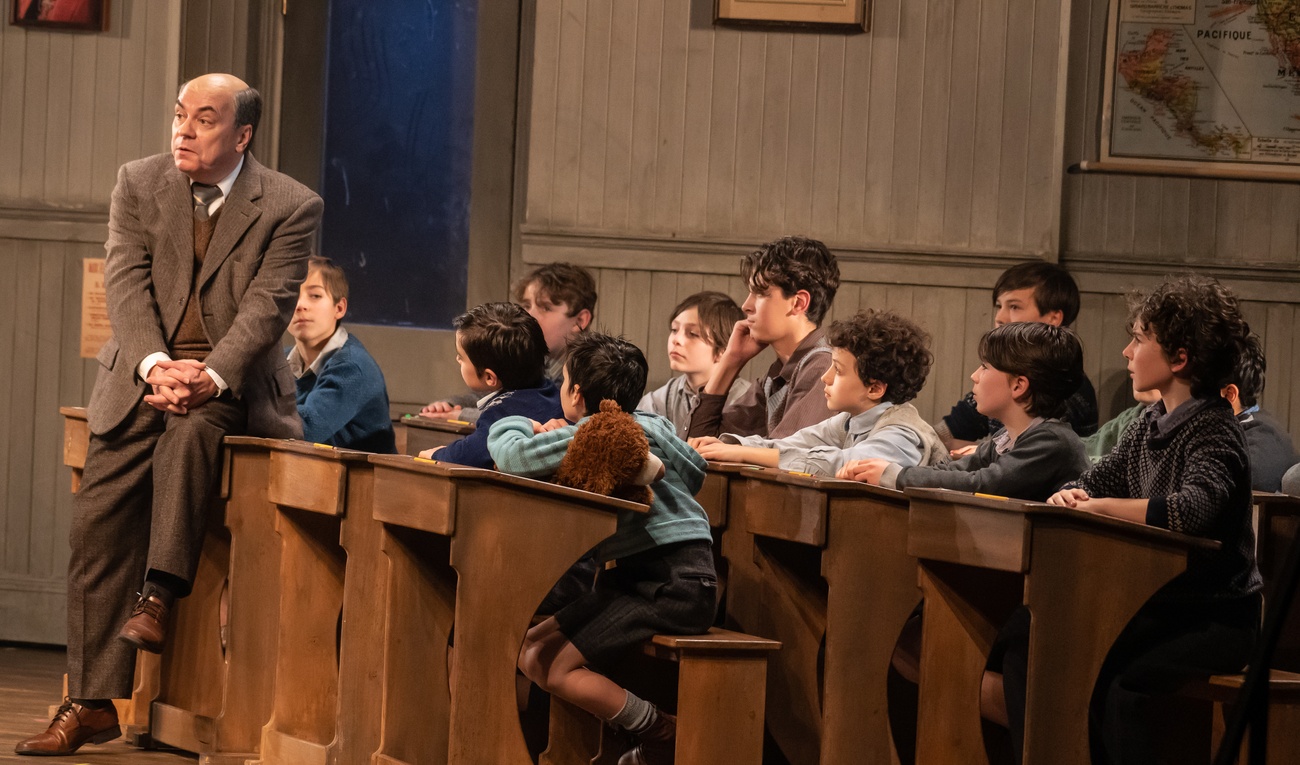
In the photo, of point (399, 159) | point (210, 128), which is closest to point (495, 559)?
point (210, 128)

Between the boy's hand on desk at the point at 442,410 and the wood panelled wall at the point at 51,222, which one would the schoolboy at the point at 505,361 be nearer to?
the boy's hand on desk at the point at 442,410

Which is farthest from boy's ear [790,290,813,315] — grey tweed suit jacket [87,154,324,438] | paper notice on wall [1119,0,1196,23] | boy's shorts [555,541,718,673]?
paper notice on wall [1119,0,1196,23]

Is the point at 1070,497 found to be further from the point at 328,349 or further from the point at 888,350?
the point at 328,349

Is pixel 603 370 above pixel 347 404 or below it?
above

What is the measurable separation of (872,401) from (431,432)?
1.44 metres

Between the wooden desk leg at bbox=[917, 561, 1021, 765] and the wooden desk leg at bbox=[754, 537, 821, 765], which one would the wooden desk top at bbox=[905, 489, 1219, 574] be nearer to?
the wooden desk leg at bbox=[917, 561, 1021, 765]

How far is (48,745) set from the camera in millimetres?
3703

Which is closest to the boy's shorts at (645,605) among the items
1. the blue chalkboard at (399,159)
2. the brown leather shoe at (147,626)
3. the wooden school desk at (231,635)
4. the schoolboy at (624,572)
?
the schoolboy at (624,572)

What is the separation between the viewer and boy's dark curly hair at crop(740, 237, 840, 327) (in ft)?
14.1

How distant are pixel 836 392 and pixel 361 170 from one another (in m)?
2.78

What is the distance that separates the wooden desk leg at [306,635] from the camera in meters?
3.54

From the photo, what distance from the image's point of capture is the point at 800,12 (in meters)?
5.36

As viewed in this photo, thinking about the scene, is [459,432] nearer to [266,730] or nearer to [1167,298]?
[266,730]

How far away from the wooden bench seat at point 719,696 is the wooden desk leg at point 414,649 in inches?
18.8
